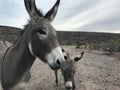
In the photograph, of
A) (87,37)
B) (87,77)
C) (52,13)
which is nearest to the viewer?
(52,13)

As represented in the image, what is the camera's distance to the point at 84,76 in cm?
1423

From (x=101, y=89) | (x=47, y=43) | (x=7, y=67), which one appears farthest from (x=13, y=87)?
(x=101, y=89)

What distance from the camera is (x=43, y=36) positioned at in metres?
6.23

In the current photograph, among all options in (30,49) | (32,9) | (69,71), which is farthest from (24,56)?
(69,71)

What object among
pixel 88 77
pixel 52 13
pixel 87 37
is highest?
pixel 52 13

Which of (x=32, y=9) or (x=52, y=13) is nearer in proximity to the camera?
(x=32, y=9)

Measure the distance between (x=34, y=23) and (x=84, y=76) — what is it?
7.94 metres

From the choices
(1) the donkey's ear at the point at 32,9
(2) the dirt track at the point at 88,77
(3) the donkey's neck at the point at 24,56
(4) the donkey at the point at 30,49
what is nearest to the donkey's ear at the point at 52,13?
(4) the donkey at the point at 30,49

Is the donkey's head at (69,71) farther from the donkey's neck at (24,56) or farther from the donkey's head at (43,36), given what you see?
the donkey's head at (43,36)

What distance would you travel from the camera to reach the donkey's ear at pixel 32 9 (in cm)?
634

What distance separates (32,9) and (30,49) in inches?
28.0

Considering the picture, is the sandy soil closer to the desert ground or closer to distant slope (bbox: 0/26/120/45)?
the desert ground

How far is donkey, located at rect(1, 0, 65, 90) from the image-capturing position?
241 inches

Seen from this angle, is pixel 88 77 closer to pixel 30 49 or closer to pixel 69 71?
pixel 69 71
